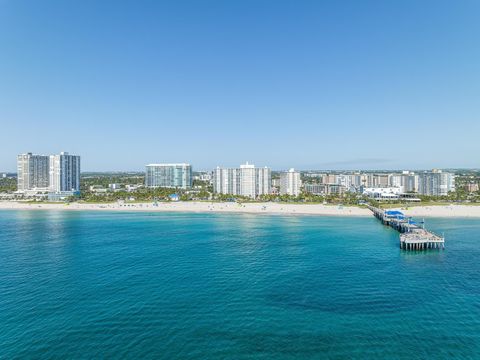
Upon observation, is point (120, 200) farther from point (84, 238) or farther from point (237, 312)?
point (237, 312)

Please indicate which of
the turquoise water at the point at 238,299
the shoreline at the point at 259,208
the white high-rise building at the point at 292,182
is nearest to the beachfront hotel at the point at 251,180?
the white high-rise building at the point at 292,182

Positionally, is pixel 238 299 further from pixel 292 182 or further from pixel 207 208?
pixel 292 182

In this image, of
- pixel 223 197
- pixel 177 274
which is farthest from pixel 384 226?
pixel 223 197

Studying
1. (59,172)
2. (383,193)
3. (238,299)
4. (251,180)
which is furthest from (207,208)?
(238,299)

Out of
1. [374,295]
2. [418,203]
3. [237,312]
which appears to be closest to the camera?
[237,312]

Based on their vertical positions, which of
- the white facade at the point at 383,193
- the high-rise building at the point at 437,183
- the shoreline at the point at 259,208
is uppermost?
the high-rise building at the point at 437,183

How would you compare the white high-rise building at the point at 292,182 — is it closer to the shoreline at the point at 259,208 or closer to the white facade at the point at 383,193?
the white facade at the point at 383,193

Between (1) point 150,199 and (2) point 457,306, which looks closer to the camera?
(2) point 457,306

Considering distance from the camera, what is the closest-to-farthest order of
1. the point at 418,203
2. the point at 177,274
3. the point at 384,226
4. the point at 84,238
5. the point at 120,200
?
1. the point at 177,274
2. the point at 84,238
3. the point at 384,226
4. the point at 418,203
5. the point at 120,200
